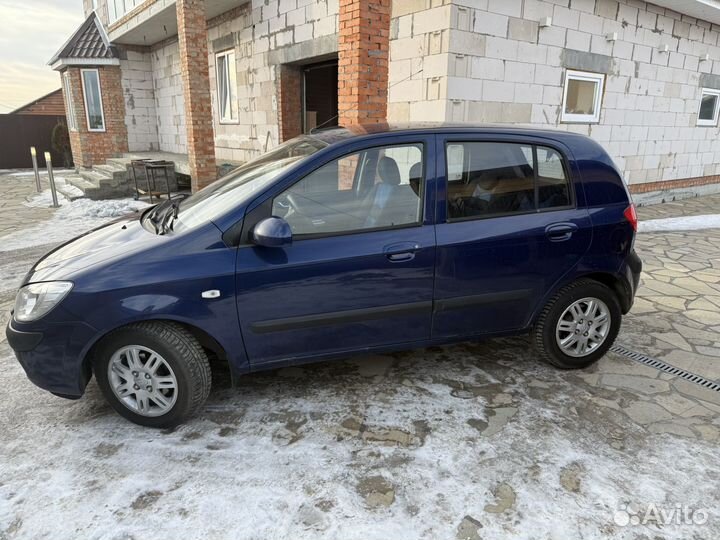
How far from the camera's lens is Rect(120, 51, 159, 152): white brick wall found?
50.1ft

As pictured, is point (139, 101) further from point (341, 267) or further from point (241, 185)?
point (341, 267)

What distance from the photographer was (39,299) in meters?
2.66

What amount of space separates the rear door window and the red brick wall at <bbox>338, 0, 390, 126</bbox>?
3.39 metres

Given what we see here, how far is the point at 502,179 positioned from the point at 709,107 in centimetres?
1129

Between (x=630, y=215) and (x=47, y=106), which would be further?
(x=47, y=106)

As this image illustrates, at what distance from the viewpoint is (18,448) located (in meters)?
2.71

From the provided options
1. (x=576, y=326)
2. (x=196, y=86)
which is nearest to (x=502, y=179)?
(x=576, y=326)

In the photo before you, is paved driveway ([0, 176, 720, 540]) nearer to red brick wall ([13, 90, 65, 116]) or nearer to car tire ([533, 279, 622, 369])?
car tire ([533, 279, 622, 369])

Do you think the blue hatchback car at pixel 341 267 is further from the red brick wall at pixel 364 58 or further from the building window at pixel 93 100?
the building window at pixel 93 100

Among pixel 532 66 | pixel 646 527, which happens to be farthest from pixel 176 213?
pixel 532 66

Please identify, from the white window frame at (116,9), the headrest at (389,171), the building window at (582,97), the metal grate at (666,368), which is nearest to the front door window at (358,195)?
the headrest at (389,171)

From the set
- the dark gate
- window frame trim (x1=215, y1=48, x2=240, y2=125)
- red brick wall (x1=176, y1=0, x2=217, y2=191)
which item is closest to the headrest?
red brick wall (x1=176, y1=0, x2=217, y2=191)

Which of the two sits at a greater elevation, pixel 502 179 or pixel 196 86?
pixel 196 86

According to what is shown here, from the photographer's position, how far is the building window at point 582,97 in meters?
8.14
